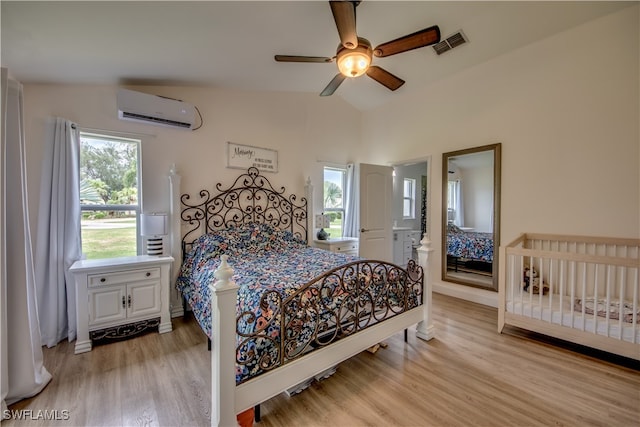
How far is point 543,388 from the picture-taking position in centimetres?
189

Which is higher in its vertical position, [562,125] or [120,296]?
[562,125]

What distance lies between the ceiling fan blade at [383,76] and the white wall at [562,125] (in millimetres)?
1421

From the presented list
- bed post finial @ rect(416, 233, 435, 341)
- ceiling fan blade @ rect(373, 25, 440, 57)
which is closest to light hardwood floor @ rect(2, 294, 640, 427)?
bed post finial @ rect(416, 233, 435, 341)

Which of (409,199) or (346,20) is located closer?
(346,20)

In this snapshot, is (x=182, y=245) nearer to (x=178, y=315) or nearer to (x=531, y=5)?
(x=178, y=315)

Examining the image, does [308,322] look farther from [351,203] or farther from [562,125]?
[562,125]

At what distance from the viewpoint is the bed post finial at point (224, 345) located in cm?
130

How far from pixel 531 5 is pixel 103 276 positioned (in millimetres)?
4838

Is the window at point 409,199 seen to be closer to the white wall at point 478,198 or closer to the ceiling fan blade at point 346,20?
the white wall at point 478,198

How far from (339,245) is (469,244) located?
75.2 inches

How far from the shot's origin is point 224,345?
51.8 inches

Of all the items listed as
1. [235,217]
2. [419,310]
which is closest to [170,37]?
[235,217]

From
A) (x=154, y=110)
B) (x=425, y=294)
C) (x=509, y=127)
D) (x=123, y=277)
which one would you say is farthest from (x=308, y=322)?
(x=509, y=127)

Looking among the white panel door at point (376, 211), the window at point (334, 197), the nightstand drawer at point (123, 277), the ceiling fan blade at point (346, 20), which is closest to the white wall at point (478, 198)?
the white panel door at point (376, 211)
